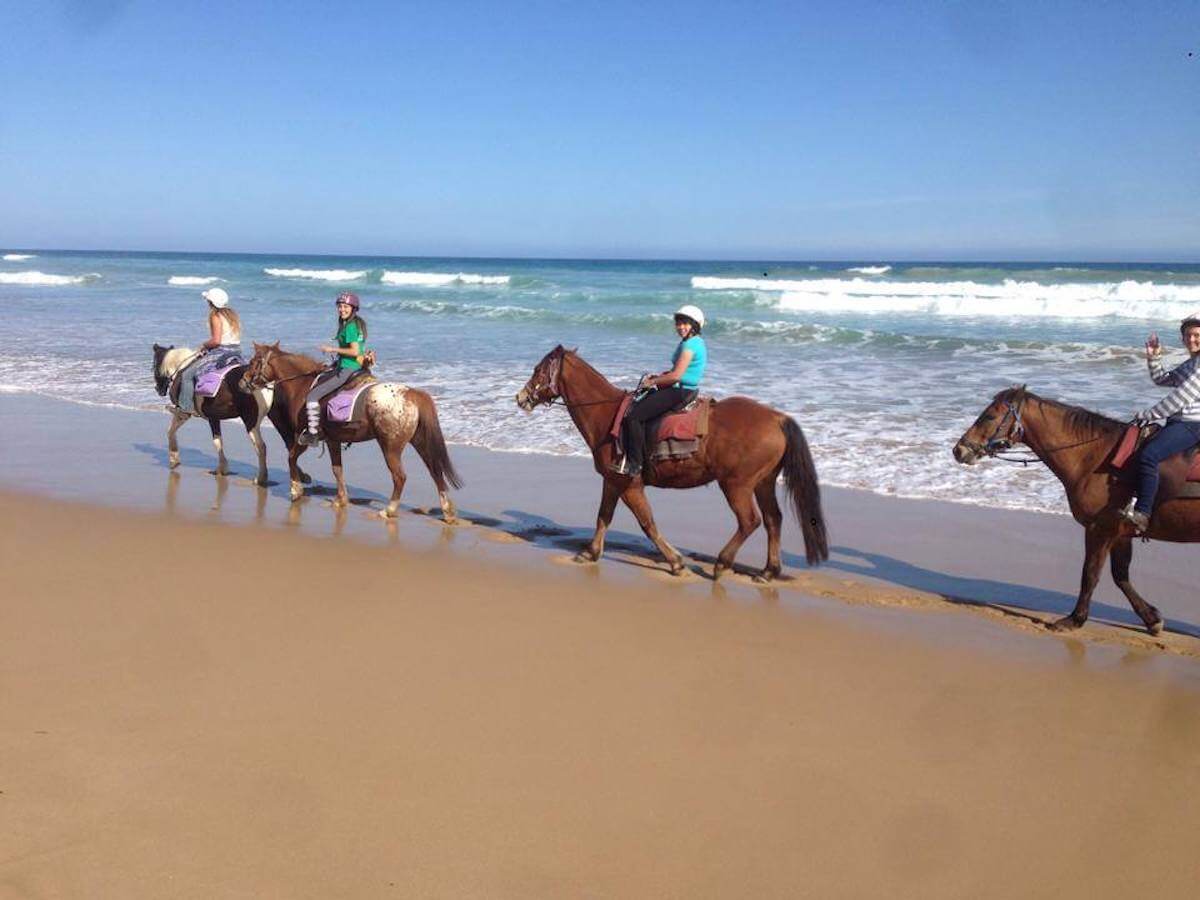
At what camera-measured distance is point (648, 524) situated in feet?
25.7

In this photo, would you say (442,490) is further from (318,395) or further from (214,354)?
(214,354)

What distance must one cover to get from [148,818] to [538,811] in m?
1.46

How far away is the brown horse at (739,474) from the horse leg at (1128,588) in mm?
1902

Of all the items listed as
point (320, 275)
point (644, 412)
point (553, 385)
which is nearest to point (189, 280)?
point (320, 275)

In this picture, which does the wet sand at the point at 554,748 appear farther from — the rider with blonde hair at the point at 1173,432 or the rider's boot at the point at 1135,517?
the rider with blonde hair at the point at 1173,432

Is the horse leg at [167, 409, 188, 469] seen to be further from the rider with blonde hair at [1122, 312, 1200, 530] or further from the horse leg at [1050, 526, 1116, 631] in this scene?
the rider with blonde hair at [1122, 312, 1200, 530]

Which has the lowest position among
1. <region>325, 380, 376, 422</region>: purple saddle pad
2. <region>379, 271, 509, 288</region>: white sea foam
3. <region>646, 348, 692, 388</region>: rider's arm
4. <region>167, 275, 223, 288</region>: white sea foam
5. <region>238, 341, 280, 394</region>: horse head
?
<region>325, 380, 376, 422</region>: purple saddle pad

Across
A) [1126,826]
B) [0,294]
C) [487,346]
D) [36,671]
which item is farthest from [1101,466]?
[0,294]

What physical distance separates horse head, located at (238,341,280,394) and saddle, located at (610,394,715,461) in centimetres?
408

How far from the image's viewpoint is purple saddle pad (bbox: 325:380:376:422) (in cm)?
952

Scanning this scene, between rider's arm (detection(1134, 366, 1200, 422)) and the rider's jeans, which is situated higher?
rider's arm (detection(1134, 366, 1200, 422))

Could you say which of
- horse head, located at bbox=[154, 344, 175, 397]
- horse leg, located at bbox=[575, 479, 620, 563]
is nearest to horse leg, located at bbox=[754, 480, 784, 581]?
horse leg, located at bbox=[575, 479, 620, 563]

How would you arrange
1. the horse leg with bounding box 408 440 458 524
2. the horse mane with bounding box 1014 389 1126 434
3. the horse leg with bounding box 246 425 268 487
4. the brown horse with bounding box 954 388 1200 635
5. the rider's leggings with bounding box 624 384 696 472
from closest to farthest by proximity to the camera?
the brown horse with bounding box 954 388 1200 635, the horse mane with bounding box 1014 389 1126 434, the rider's leggings with bounding box 624 384 696 472, the horse leg with bounding box 408 440 458 524, the horse leg with bounding box 246 425 268 487

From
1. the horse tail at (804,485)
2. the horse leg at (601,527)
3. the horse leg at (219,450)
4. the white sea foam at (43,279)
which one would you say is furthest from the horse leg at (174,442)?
the white sea foam at (43,279)
